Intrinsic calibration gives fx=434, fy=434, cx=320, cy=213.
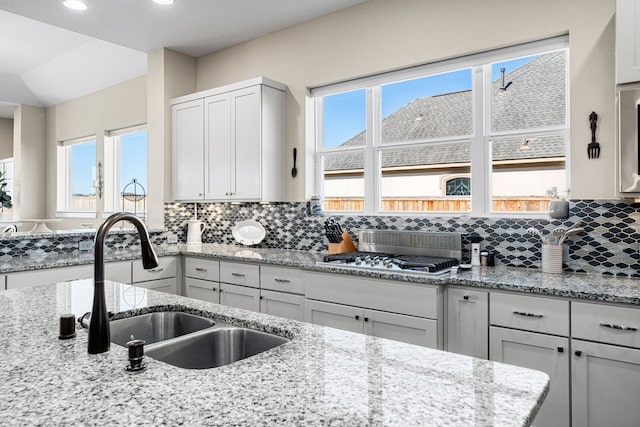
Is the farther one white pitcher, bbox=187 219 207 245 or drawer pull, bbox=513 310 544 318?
white pitcher, bbox=187 219 207 245

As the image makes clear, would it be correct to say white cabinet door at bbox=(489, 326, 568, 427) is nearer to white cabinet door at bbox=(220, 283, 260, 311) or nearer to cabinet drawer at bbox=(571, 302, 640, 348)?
cabinet drawer at bbox=(571, 302, 640, 348)

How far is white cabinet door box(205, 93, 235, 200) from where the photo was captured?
13.3 feet

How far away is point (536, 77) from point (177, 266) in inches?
127

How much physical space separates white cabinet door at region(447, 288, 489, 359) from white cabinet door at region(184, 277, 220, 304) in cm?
200

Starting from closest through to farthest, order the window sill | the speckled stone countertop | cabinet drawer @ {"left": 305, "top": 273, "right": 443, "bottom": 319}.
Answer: the speckled stone countertop < cabinet drawer @ {"left": 305, "top": 273, "right": 443, "bottom": 319} < the window sill

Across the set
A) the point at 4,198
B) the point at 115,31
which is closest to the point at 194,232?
the point at 115,31

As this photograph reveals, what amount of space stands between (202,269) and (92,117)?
153 inches

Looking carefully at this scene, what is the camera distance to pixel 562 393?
214 centimetres

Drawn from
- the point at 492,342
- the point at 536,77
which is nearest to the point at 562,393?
the point at 492,342

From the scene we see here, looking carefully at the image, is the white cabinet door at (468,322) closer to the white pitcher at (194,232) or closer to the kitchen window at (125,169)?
the white pitcher at (194,232)

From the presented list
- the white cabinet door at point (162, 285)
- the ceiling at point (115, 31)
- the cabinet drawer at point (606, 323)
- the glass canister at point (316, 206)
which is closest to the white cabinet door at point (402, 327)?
the cabinet drawer at point (606, 323)

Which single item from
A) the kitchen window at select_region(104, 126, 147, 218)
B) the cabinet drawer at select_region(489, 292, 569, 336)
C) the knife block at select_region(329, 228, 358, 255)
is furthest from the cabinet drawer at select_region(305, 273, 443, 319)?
the kitchen window at select_region(104, 126, 147, 218)

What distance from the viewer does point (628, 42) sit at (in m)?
2.20

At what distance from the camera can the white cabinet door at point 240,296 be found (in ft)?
11.3
